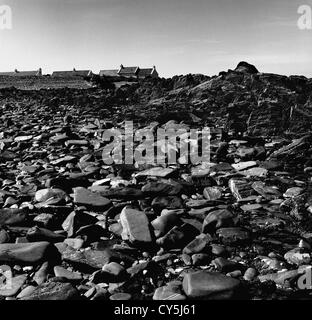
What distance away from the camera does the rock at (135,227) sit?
304cm

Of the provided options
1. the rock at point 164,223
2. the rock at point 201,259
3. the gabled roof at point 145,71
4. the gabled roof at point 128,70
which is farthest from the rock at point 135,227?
the gabled roof at point 145,71

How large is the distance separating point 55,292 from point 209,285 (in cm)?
102

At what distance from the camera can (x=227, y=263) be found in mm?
2668

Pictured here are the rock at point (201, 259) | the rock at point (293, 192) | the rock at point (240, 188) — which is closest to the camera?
the rock at point (201, 259)

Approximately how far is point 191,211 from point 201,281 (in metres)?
1.35

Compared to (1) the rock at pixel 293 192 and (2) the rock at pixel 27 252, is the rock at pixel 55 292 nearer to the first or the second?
(2) the rock at pixel 27 252

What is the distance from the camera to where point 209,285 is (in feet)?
7.59

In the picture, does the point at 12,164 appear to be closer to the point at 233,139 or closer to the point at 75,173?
the point at 75,173

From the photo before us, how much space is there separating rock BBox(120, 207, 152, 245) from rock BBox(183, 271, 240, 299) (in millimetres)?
692

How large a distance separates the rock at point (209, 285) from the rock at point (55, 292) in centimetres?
75

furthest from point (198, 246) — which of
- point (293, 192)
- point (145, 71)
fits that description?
point (145, 71)

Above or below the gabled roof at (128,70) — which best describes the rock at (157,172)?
below

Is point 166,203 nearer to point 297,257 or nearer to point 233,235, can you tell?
point 233,235
